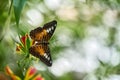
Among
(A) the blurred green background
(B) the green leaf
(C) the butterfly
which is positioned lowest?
(B) the green leaf

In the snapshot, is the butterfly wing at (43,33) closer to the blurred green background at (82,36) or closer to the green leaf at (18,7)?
the green leaf at (18,7)

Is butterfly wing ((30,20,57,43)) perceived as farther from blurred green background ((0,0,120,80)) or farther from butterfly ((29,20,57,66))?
blurred green background ((0,0,120,80))

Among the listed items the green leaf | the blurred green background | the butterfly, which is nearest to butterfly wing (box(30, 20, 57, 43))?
the butterfly

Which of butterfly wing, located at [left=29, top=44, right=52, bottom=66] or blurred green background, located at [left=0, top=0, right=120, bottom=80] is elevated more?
blurred green background, located at [left=0, top=0, right=120, bottom=80]

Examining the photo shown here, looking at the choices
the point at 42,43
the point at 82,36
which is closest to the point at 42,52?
the point at 42,43

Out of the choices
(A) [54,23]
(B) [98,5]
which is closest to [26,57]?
(A) [54,23]

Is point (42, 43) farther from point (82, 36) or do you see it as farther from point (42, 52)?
point (82, 36)

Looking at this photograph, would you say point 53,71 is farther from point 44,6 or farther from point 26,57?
point 26,57
